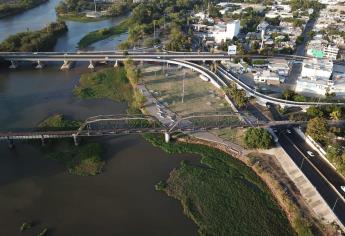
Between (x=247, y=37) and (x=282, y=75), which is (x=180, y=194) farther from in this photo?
(x=247, y=37)

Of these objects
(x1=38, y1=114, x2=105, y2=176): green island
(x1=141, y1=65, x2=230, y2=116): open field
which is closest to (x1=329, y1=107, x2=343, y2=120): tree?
(x1=141, y1=65, x2=230, y2=116): open field

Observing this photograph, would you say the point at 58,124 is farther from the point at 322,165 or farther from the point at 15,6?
the point at 15,6

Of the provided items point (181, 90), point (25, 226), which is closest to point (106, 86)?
point (181, 90)

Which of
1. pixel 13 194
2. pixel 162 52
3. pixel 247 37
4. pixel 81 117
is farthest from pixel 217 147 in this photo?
pixel 247 37

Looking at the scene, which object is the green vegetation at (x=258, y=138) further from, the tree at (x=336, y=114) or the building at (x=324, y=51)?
the building at (x=324, y=51)

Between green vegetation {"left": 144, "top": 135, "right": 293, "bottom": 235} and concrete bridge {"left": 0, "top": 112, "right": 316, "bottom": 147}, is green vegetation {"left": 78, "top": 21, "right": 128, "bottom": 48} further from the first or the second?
green vegetation {"left": 144, "top": 135, "right": 293, "bottom": 235}

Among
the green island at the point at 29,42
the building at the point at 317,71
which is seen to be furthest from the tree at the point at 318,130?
the green island at the point at 29,42
